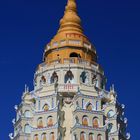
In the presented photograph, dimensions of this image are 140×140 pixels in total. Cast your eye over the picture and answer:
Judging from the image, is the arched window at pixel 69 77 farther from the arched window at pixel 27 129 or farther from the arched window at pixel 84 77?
the arched window at pixel 27 129

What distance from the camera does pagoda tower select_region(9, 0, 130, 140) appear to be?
194 ft

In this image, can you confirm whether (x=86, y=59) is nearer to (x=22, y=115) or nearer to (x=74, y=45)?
(x=74, y=45)

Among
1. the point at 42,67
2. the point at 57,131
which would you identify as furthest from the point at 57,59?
the point at 57,131

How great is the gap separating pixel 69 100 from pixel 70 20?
12956mm

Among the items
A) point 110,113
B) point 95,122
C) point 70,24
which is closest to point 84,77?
point 110,113

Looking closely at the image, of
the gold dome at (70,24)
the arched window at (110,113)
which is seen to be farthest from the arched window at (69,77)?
the arched window at (110,113)

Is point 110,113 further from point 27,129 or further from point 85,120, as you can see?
point 27,129

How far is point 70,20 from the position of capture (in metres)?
A: 69.6

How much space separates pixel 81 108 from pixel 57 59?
27.2 ft

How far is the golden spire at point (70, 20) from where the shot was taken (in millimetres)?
68938

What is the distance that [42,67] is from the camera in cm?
6550

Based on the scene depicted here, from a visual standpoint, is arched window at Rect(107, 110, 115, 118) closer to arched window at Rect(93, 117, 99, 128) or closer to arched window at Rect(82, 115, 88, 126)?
arched window at Rect(93, 117, 99, 128)

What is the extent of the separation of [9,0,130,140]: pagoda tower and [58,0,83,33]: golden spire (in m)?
0.29

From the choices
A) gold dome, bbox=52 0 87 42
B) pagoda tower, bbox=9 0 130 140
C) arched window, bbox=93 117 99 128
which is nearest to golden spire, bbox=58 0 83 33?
gold dome, bbox=52 0 87 42
